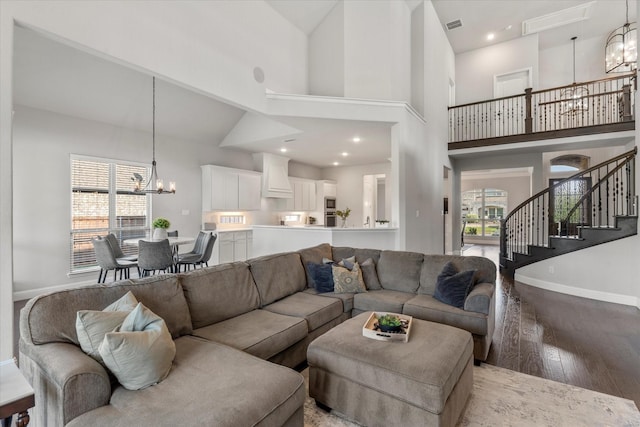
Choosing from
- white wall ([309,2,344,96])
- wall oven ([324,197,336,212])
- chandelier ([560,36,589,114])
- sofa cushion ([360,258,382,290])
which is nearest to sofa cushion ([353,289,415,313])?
sofa cushion ([360,258,382,290])

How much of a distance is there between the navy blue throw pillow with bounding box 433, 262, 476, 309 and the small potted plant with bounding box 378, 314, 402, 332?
3.09ft

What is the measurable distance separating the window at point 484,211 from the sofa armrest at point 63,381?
1337 cm

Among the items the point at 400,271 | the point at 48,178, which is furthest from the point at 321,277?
the point at 48,178

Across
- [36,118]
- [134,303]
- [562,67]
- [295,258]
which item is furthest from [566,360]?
[562,67]

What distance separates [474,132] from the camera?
8.53 meters

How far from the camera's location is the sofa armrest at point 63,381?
1.37 meters

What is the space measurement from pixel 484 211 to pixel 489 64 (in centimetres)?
600

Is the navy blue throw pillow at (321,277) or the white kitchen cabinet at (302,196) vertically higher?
the white kitchen cabinet at (302,196)

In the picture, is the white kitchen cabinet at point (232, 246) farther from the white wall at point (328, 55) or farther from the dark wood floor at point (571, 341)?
the white wall at point (328, 55)

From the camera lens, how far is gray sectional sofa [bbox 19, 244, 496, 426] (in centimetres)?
140

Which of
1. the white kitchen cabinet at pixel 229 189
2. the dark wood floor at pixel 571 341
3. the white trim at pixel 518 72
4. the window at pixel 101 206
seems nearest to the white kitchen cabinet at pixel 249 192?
the white kitchen cabinet at pixel 229 189

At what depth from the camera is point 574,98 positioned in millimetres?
6434

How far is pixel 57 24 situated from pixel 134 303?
2.77 meters

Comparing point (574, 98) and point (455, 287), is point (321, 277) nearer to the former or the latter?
point (455, 287)
